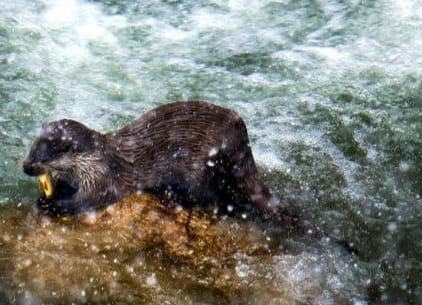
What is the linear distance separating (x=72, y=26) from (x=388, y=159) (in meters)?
3.50

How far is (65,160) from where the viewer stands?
383cm

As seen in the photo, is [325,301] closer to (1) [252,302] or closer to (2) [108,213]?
(1) [252,302]

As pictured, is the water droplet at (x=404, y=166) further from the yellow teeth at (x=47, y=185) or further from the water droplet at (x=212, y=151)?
the yellow teeth at (x=47, y=185)

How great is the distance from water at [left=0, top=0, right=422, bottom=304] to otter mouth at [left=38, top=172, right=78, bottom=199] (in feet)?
0.70

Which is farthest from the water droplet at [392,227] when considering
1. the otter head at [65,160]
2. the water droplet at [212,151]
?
the otter head at [65,160]

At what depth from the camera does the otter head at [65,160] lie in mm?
3709

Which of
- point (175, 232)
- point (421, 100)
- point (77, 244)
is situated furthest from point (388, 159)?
point (77, 244)

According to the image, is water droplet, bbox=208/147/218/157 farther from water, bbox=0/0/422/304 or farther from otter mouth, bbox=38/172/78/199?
otter mouth, bbox=38/172/78/199

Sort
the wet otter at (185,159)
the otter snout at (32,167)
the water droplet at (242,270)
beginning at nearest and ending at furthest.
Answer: the otter snout at (32,167)
the water droplet at (242,270)
the wet otter at (185,159)

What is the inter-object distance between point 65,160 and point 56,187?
0.78 feet

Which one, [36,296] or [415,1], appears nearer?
[36,296]

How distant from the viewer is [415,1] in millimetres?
7680

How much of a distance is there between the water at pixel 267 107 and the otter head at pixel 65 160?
0.80 ft

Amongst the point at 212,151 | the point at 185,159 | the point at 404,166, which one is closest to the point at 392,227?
the point at 404,166
